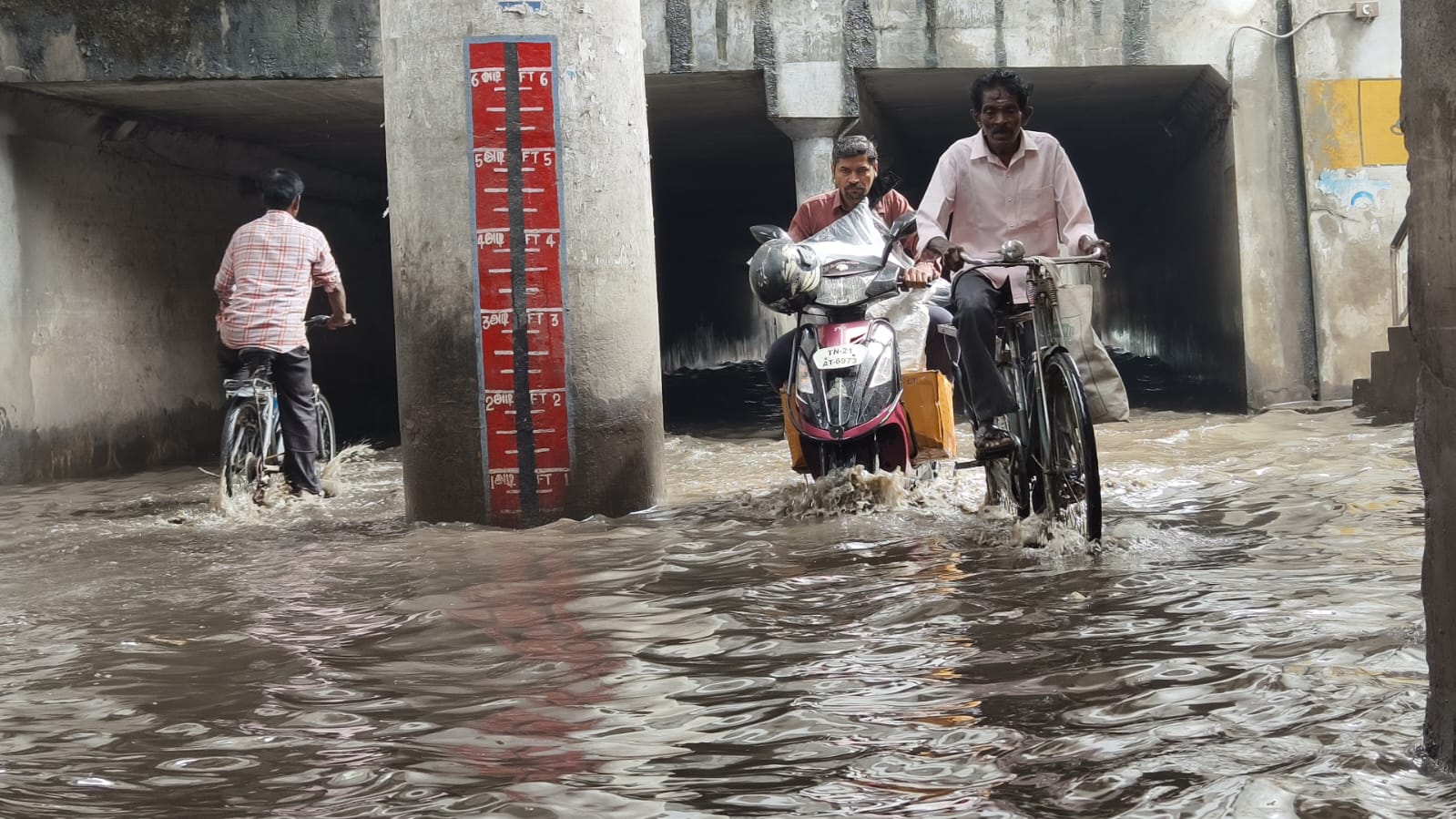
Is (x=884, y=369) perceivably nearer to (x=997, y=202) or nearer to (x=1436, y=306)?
(x=997, y=202)

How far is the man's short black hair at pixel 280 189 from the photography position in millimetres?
8641

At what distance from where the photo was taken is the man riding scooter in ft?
23.4

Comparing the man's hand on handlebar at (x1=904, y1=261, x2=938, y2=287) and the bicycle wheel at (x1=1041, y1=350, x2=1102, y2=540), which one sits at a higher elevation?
the man's hand on handlebar at (x1=904, y1=261, x2=938, y2=287)

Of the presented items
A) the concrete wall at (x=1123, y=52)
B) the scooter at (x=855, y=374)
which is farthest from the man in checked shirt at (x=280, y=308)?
the concrete wall at (x=1123, y=52)

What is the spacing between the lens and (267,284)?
8.50 meters

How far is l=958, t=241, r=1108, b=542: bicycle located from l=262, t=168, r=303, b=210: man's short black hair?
426cm

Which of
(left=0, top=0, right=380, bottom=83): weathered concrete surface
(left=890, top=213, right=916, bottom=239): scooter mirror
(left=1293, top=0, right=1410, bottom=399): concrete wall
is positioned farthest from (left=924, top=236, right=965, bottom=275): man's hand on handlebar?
(left=1293, top=0, right=1410, bottom=399): concrete wall

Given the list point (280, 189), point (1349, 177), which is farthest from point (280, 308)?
point (1349, 177)

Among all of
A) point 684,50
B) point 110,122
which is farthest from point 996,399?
point 110,122

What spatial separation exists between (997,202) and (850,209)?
1.01 metres

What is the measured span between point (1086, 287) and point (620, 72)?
292 centimetres

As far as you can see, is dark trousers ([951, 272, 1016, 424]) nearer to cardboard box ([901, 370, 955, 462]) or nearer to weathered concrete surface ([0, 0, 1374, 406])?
cardboard box ([901, 370, 955, 462])

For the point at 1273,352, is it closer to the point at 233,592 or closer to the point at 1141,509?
the point at 1141,509

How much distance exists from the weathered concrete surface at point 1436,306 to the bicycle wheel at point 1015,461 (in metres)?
3.26
